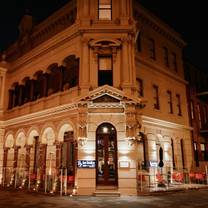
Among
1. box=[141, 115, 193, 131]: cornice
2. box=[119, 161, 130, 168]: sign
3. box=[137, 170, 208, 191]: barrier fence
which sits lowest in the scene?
box=[137, 170, 208, 191]: barrier fence

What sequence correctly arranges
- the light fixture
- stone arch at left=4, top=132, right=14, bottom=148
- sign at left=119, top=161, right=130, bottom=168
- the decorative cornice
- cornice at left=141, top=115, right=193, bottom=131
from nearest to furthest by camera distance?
sign at left=119, top=161, right=130, bottom=168 → the light fixture → cornice at left=141, top=115, right=193, bottom=131 → the decorative cornice → stone arch at left=4, top=132, right=14, bottom=148

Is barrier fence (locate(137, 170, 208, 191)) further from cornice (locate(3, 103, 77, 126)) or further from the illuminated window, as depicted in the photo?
cornice (locate(3, 103, 77, 126))

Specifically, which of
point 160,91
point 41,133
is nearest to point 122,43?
point 160,91

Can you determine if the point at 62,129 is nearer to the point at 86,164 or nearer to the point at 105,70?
the point at 86,164

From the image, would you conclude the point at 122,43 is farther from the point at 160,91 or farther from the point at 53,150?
the point at 53,150

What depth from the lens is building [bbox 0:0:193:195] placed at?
1591cm

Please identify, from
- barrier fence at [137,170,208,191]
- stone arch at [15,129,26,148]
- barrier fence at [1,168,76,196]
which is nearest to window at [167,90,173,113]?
barrier fence at [137,170,208,191]

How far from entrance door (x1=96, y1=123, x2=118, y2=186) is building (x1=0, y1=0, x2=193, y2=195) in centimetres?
6

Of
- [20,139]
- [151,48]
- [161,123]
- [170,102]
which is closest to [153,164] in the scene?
[161,123]

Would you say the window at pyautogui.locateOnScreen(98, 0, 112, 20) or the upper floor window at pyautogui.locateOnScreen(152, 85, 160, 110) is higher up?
the window at pyautogui.locateOnScreen(98, 0, 112, 20)

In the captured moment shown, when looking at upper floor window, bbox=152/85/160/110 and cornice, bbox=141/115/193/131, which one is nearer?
cornice, bbox=141/115/193/131

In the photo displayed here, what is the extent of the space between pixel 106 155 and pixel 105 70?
5.63 metres

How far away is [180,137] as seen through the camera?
2344cm

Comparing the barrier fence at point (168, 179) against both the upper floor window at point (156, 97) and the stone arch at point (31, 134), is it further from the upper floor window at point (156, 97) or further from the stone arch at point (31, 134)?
the stone arch at point (31, 134)
